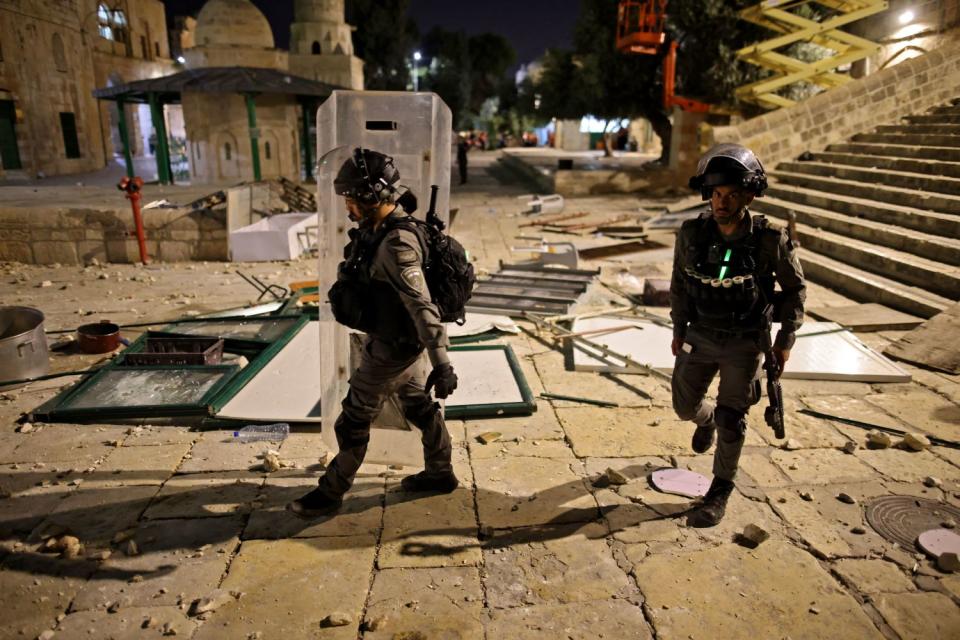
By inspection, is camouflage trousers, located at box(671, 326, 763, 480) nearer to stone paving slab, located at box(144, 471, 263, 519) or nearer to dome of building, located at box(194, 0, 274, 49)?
stone paving slab, located at box(144, 471, 263, 519)

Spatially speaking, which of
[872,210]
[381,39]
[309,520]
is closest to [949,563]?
[309,520]

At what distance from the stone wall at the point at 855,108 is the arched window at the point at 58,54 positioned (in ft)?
69.1

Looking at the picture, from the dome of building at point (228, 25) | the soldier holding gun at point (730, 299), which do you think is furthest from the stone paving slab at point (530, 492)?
the dome of building at point (228, 25)

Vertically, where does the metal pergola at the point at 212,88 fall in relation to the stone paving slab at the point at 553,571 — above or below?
above

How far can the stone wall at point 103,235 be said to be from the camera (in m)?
9.69

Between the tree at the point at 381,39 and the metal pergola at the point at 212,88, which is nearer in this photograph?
the metal pergola at the point at 212,88

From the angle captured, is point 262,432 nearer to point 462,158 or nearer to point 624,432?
point 624,432

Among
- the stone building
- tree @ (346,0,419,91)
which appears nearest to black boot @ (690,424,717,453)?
the stone building

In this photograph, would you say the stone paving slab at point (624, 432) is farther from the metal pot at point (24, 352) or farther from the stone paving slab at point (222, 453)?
the metal pot at point (24, 352)

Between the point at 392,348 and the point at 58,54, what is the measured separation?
23.9m

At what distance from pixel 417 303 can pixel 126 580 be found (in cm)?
190

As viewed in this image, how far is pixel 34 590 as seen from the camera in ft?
9.30

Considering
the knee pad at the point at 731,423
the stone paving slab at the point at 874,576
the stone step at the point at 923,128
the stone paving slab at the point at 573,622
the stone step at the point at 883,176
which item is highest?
the stone step at the point at 923,128

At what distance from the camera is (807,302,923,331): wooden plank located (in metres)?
6.54
